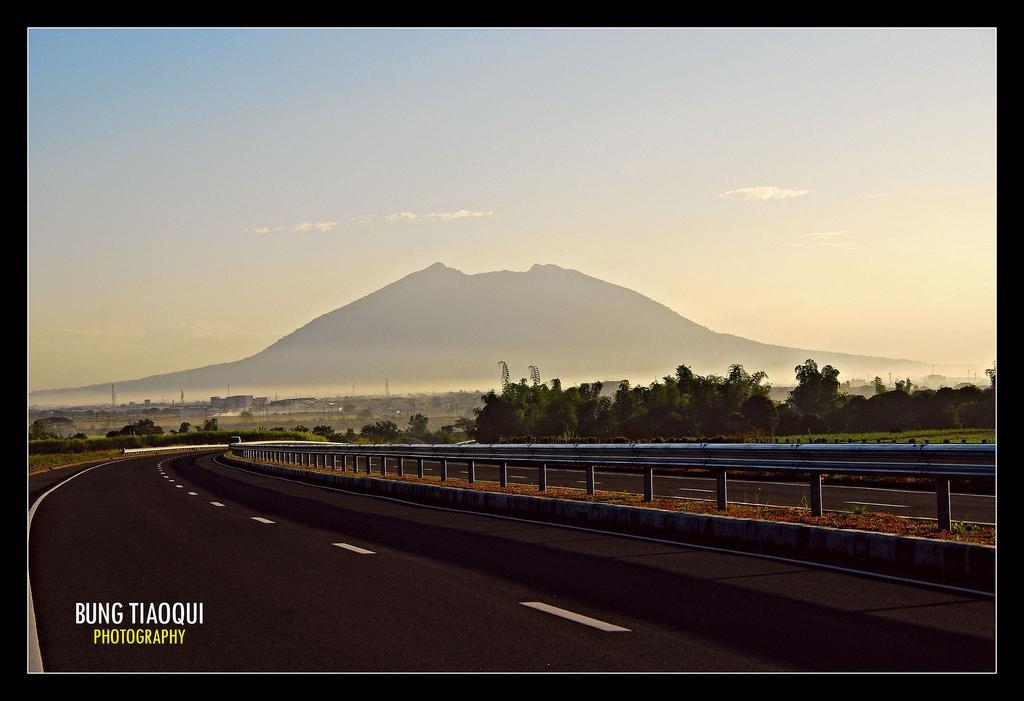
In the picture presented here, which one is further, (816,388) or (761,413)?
(816,388)

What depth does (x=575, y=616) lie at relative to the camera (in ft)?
32.1

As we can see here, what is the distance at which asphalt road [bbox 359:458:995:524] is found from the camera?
797 inches

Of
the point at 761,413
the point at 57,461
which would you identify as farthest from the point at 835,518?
the point at 57,461

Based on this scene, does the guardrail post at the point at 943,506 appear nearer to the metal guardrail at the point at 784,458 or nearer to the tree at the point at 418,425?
the metal guardrail at the point at 784,458

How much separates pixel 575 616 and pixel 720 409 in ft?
210

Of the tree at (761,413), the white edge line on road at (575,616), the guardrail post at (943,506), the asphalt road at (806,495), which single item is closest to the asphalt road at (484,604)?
the white edge line on road at (575,616)

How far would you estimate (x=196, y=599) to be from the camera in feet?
35.9

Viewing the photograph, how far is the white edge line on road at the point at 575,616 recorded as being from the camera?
9227 millimetres

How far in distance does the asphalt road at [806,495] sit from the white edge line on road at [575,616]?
938 cm

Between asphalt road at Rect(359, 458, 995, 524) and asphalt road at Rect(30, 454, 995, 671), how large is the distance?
6.16m

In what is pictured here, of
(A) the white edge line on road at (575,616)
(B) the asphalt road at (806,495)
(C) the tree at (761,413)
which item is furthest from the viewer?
(C) the tree at (761,413)

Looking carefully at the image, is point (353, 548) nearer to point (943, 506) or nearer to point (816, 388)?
point (943, 506)

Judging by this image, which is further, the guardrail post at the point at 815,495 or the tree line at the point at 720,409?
the tree line at the point at 720,409

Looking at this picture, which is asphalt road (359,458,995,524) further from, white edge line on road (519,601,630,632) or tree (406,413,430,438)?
tree (406,413,430,438)
